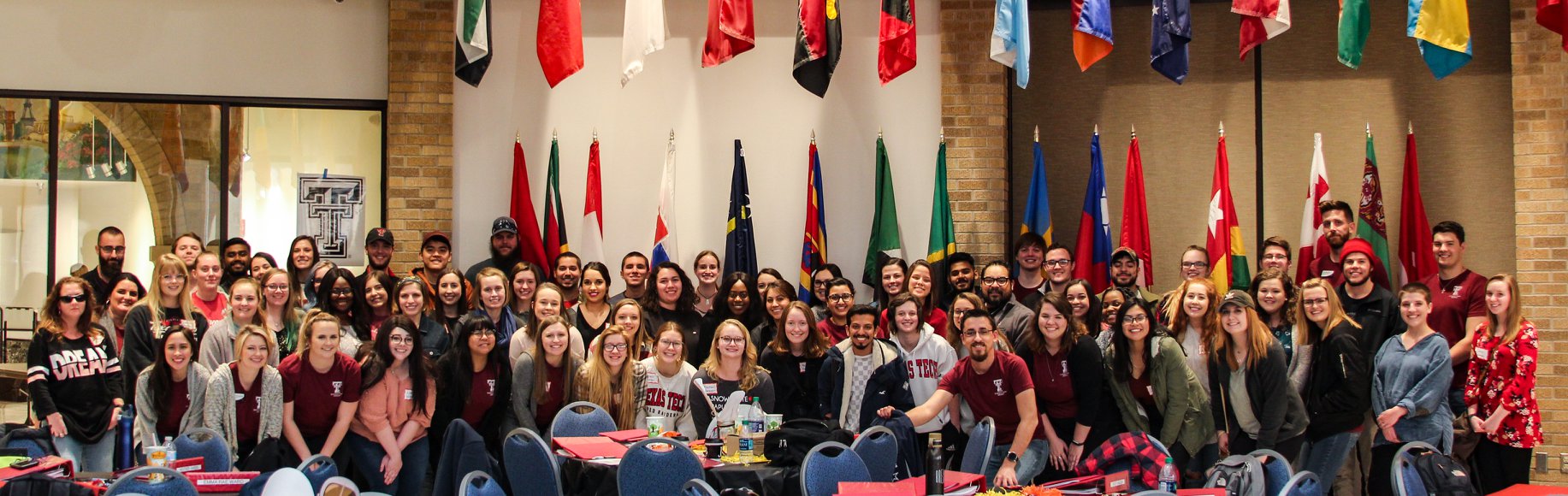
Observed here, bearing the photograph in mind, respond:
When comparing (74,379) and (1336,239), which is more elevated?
(1336,239)

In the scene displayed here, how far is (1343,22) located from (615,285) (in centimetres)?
542

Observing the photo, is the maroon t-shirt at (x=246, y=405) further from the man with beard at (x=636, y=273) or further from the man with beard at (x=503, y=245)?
the man with beard at (x=636, y=273)

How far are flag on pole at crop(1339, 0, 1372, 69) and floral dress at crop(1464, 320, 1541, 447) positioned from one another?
2.02m

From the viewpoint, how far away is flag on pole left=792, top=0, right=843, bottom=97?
927 cm

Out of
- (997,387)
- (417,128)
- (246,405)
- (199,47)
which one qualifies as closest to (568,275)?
(417,128)

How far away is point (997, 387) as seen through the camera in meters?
7.19

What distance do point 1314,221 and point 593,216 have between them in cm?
519

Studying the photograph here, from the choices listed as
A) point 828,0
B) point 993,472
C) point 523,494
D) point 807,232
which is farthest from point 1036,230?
point 523,494

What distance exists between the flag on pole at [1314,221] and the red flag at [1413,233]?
0.53 m

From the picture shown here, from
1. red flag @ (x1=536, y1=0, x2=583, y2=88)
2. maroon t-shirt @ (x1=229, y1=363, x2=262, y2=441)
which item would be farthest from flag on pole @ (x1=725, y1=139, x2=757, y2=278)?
maroon t-shirt @ (x1=229, y1=363, x2=262, y2=441)

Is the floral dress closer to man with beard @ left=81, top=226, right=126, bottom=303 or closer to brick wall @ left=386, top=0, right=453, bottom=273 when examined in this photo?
brick wall @ left=386, top=0, right=453, bottom=273

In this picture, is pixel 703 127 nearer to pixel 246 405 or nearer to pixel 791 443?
pixel 246 405

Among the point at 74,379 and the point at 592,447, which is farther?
the point at 74,379

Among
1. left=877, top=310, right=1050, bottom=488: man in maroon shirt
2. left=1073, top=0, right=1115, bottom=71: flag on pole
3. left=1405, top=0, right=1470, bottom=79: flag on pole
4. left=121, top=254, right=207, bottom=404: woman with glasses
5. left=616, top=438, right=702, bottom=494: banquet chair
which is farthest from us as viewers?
left=1073, top=0, right=1115, bottom=71: flag on pole
